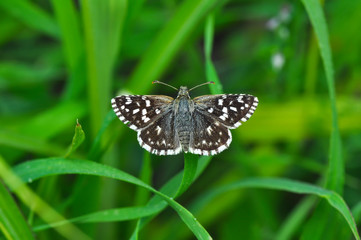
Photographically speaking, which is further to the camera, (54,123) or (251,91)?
(251,91)

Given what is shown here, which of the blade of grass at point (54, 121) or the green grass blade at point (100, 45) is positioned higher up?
the green grass blade at point (100, 45)

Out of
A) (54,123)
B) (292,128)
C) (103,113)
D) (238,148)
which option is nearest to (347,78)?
(292,128)

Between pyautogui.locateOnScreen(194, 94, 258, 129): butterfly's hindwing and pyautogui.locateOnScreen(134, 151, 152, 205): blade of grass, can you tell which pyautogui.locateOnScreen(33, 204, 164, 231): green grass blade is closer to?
pyautogui.locateOnScreen(134, 151, 152, 205): blade of grass

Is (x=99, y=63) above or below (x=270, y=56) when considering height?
above

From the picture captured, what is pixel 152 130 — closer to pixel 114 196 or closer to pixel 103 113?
pixel 103 113

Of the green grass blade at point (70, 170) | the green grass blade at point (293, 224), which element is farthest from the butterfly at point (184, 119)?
the green grass blade at point (293, 224)

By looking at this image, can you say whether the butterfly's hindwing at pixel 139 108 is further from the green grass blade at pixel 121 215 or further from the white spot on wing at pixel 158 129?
the green grass blade at pixel 121 215

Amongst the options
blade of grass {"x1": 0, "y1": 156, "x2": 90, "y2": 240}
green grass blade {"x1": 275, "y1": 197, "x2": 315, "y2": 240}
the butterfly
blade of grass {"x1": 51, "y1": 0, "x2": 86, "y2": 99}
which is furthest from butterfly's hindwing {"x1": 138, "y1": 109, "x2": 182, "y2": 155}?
green grass blade {"x1": 275, "y1": 197, "x2": 315, "y2": 240}
